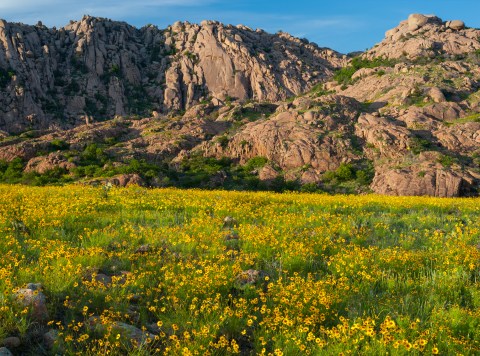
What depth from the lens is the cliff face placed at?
375 ft

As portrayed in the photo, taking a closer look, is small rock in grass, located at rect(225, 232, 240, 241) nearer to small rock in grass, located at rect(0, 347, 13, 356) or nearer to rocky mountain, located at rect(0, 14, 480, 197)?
small rock in grass, located at rect(0, 347, 13, 356)

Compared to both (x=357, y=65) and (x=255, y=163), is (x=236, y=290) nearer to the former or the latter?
(x=255, y=163)

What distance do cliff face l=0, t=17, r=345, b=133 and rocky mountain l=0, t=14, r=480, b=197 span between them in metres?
0.48

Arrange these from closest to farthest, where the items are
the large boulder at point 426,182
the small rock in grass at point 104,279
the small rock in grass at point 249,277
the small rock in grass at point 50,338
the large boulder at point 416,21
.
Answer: the small rock in grass at point 50,338, the small rock in grass at point 104,279, the small rock in grass at point 249,277, the large boulder at point 426,182, the large boulder at point 416,21

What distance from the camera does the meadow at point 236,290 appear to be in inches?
186

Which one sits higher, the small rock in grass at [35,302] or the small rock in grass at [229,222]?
the small rock in grass at [35,302]

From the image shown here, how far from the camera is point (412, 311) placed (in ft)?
19.5

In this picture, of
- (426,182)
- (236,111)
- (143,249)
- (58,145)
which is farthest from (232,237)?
(236,111)

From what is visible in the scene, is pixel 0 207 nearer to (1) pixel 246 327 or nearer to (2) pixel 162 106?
(1) pixel 246 327

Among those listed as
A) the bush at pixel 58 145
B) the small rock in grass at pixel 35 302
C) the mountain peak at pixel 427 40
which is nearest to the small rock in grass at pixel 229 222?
→ the small rock in grass at pixel 35 302

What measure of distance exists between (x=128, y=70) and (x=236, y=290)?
5468 inches

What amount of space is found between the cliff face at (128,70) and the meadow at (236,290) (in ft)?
369

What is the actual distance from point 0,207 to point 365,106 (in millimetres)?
68405

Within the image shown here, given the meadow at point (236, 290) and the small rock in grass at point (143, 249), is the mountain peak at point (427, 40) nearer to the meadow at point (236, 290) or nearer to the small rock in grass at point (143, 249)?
the meadow at point (236, 290)
